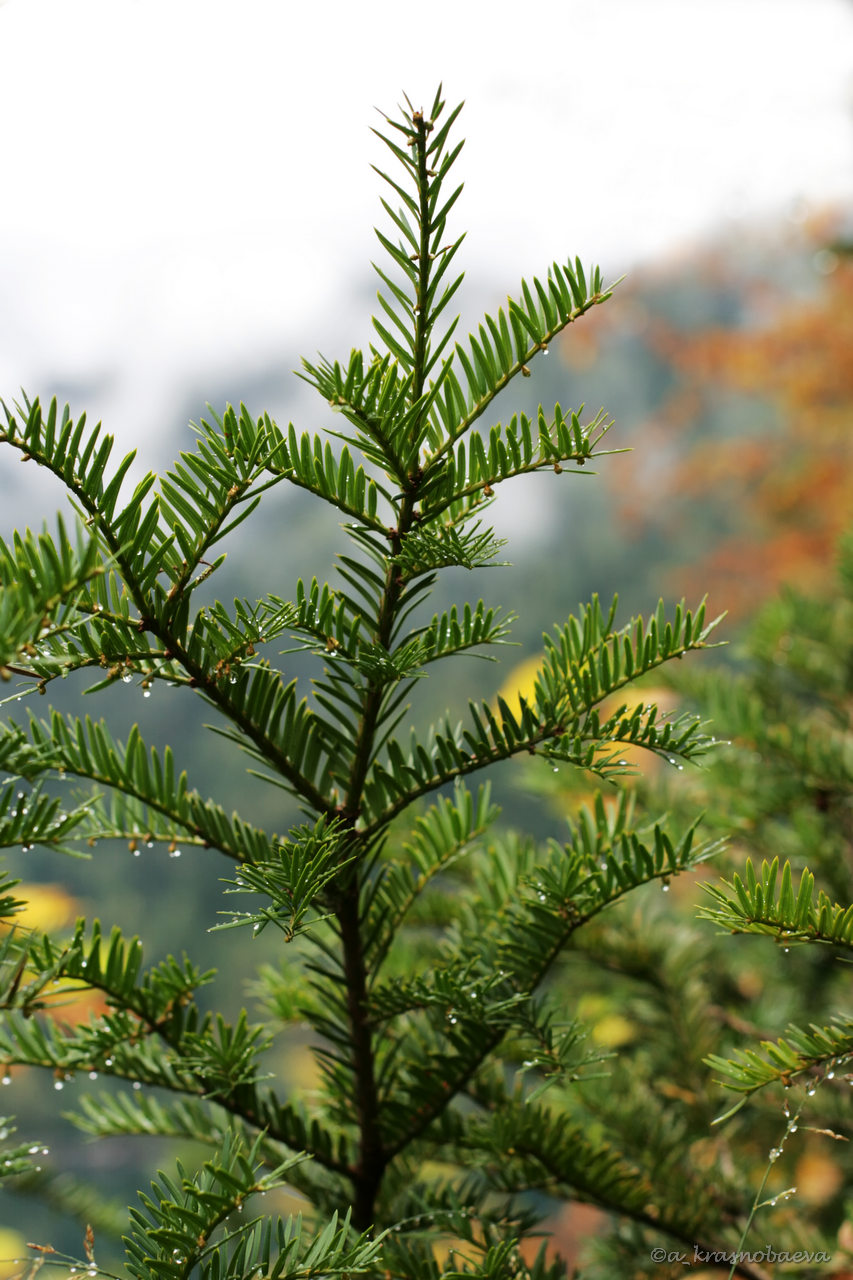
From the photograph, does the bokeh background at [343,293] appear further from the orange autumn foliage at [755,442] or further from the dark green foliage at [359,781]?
the dark green foliage at [359,781]

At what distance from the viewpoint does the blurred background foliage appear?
526mm

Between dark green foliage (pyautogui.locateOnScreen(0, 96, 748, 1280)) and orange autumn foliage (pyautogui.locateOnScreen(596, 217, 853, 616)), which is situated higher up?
orange autumn foliage (pyautogui.locateOnScreen(596, 217, 853, 616))

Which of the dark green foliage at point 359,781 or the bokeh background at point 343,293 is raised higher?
the bokeh background at point 343,293

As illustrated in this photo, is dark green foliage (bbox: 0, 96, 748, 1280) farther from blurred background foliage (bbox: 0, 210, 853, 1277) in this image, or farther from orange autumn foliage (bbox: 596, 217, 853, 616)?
orange autumn foliage (bbox: 596, 217, 853, 616)

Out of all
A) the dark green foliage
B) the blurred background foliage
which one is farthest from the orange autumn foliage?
the dark green foliage

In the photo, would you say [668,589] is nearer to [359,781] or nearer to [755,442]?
[755,442]

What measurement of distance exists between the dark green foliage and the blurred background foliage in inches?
5.4

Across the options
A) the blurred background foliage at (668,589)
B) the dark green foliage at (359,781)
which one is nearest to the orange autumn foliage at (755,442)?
the blurred background foliage at (668,589)

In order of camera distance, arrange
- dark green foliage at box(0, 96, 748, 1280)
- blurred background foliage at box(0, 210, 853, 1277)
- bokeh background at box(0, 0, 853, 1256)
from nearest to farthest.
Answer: dark green foliage at box(0, 96, 748, 1280) → blurred background foliage at box(0, 210, 853, 1277) → bokeh background at box(0, 0, 853, 1256)

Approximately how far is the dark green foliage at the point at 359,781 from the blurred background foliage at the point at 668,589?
5.4 inches

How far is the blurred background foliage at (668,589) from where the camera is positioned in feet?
1.73

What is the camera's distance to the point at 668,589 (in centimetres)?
369

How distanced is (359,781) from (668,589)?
3588 millimetres

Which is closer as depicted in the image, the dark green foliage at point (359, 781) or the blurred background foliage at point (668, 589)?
the dark green foliage at point (359, 781)
